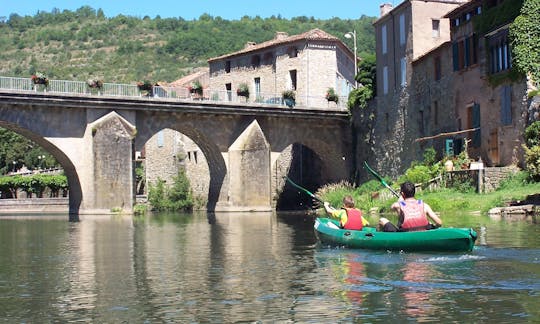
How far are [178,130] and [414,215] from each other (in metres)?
35.8

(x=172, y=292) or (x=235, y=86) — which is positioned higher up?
(x=235, y=86)

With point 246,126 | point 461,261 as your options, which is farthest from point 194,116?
point 461,261

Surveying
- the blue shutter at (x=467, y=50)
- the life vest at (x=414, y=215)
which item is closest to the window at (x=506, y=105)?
the blue shutter at (x=467, y=50)

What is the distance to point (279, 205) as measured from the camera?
60.2 meters

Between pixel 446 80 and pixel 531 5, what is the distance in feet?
30.4

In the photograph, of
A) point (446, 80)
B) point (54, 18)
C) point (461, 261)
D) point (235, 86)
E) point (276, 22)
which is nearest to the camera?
point (461, 261)

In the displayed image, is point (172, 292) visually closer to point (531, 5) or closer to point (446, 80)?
point (531, 5)

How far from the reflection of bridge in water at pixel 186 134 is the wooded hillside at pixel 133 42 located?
2000 inches

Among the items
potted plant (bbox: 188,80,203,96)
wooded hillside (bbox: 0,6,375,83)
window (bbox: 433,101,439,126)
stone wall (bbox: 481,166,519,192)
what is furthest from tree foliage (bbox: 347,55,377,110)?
wooded hillside (bbox: 0,6,375,83)

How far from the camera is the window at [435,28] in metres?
49.5

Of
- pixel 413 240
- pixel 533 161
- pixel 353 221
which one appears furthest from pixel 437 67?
pixel 413 240

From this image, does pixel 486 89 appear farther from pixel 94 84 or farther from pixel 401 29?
pixel 94 84

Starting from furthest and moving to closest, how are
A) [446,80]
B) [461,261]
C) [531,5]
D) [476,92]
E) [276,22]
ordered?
[276,22] < [446,80] < [476,92] < [531,5] < [461,261]

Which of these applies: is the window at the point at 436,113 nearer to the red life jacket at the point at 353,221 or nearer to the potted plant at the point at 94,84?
the potted plant at the point at 94,84
